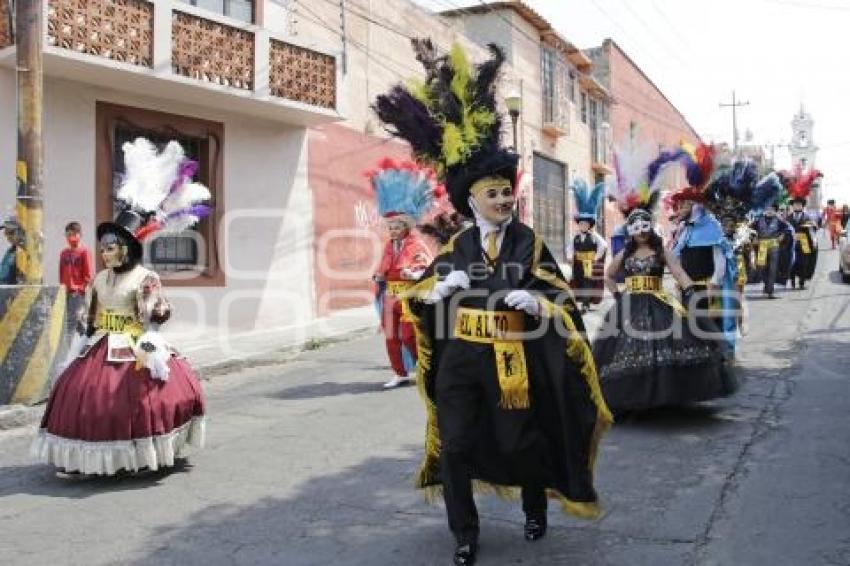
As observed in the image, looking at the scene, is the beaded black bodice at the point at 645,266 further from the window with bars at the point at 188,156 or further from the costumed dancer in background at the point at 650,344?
the window with bars at the point at 188,156

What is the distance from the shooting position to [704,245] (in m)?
7.64

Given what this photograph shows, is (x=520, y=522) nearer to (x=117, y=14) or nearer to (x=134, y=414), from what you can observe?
(x=134, y=414)

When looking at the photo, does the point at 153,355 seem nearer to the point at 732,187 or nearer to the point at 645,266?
the point at 645,266

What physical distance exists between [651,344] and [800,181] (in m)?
11.5

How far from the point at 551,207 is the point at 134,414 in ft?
83.2

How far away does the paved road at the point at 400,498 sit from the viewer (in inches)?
159

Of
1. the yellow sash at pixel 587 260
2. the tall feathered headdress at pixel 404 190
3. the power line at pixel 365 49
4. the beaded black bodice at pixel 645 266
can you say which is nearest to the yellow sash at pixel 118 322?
the tall feathered headdress at pixel 404 190

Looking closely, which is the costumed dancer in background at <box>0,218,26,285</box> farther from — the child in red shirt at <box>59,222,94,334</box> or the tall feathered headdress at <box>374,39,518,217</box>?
the tall feathered headdress at <box>374,39,518,217</box>

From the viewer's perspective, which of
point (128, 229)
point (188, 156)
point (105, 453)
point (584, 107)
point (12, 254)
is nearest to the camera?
point (105, 453)

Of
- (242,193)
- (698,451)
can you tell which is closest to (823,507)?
(698,451)

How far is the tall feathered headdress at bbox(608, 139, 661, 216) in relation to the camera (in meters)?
6.98

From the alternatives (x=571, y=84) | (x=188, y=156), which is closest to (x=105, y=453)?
(x=188, y=156)

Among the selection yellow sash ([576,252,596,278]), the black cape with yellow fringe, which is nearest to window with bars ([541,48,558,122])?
yellow sash ([576,252,596,278])

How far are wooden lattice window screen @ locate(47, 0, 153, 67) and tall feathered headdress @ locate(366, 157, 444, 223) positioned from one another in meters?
4.45
